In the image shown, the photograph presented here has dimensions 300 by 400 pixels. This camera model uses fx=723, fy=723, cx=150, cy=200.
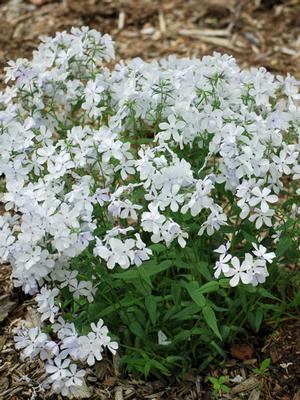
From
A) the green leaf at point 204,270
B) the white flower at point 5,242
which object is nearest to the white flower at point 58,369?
the white flower at point 5,242

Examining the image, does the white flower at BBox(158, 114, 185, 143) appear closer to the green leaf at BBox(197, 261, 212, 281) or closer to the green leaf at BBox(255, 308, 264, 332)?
the green leaf at BBox(197, 261, 212, 281)

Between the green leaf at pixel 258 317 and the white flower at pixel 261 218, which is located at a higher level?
the white flower at pixel 261 218

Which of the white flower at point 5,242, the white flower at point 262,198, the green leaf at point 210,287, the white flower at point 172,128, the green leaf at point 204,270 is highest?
the white flower at point 172,128

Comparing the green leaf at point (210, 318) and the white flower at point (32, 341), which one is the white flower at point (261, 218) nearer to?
the green leaf at point (210, 318)

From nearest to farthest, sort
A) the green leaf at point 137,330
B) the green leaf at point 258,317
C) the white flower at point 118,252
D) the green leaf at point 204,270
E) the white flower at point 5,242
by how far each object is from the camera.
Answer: the white flower at point 118,252, the white flower at point 5,242, the green leaf at point 204,270, the green leaf at point 137,330, the green leaf at point 258,317

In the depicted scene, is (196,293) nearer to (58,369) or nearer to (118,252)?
(118,252)

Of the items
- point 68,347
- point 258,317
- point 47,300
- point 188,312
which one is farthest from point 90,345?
point 258,317

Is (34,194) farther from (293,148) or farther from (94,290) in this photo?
(293,148)

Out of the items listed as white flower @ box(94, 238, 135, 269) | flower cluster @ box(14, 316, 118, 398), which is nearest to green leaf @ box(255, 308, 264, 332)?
flower cluster @ box(14, 316, 118, 398)

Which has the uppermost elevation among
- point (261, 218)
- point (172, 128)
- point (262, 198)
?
point (172, 128)

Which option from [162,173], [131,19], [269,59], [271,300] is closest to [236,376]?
[271,300]

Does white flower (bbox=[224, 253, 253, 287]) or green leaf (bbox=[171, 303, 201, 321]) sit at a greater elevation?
white flower (bbox=[224, 253, 253, 287])
